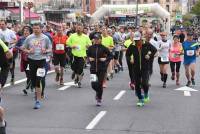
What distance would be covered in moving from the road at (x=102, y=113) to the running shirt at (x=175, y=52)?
1.31m

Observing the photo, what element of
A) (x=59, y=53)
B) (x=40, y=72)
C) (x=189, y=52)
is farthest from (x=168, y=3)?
(x=40, y=72)

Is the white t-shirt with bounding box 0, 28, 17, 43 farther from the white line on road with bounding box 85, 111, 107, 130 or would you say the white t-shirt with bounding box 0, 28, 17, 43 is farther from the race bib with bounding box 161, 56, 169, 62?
the white line on road with bounding box 85, 111, 107, 130

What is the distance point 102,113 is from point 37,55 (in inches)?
78.3

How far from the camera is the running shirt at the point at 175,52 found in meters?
18.7

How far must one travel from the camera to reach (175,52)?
18.7 metres

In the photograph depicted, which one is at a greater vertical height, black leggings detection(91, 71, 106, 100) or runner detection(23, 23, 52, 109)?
runner detection(23, 23, 52, 109)

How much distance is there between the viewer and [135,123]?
37.6 feet

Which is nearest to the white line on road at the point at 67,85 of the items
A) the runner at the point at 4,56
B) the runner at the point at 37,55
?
the runner at the point at 37,55

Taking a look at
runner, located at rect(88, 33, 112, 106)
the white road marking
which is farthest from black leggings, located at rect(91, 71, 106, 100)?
the white road marking

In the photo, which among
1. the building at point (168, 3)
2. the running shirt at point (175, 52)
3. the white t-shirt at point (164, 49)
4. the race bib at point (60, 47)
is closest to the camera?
the race bib at point (60, 47)

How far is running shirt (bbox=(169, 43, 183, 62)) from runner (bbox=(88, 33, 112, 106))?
4860 millimetres

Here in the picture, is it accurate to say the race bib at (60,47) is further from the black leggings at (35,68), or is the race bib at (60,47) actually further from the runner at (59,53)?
the black leggings at (35,68)

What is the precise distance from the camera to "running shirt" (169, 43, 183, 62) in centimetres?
1870

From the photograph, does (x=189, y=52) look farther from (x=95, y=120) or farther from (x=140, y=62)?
(x=95, y=120)
